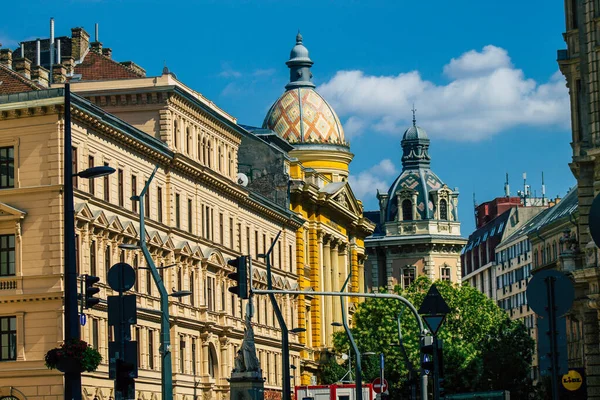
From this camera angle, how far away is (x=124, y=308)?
102 feet

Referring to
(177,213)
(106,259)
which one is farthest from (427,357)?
(177,213)

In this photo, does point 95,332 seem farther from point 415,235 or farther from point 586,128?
point 415,235

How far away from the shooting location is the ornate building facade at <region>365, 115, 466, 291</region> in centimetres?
16488

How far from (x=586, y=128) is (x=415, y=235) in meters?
107

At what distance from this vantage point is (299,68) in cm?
13500

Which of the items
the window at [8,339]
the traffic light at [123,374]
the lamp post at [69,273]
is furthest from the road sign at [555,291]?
the window at [8,339]

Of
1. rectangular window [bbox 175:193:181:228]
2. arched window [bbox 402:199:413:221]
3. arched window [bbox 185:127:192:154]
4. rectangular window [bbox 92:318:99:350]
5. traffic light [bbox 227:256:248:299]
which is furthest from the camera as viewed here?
arched window [bbox 402:199:413:221]

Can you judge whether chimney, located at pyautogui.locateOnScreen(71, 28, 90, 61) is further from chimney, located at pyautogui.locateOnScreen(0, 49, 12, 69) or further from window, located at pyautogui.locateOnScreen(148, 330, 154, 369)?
window, located at pyautogui.locateOnScreen(148, 330, 154, 369)

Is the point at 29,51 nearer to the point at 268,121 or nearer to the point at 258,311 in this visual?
the point at 258,311

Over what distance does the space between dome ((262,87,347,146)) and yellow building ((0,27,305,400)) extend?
30883 mm

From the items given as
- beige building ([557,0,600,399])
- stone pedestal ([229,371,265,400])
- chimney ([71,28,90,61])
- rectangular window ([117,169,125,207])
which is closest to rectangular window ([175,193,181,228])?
rectangular window ([117,169,125,207])

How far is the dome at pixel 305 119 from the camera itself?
12875 cm

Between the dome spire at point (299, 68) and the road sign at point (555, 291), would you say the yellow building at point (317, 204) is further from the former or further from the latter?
the road sign at point (555, 291)

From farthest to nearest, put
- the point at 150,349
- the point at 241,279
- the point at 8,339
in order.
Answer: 1. the point at 150,349
2. the point at 8,339
3. the point at 241,279
